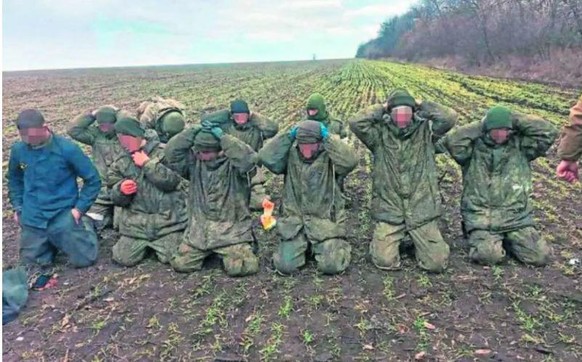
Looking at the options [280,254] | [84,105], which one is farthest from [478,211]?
[84,105]

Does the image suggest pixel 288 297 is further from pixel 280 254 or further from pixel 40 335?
pixel 40 335

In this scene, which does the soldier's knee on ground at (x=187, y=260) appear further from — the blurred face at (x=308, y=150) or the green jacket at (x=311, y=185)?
the blurred face at (x=308, y=150)

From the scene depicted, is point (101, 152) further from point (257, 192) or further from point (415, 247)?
point (415, 247)

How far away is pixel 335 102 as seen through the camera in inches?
814

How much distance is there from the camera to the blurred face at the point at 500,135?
5418 mm

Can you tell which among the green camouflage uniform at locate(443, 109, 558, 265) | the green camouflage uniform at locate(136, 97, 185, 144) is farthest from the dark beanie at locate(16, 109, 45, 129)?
the green camouflage uniform at locate(443, 109, 558, 265)

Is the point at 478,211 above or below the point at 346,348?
above

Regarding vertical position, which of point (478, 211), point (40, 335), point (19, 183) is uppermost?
point (19, 183)

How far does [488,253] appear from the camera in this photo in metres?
5.38

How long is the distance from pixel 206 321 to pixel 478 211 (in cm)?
277

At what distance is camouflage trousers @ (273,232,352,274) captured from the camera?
532 cm

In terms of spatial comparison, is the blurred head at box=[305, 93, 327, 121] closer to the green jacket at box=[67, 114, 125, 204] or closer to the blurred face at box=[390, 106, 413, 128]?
the blurred face at box=[390, 106, 413, 128]

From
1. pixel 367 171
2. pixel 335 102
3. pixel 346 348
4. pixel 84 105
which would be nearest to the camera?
pixel 346 348

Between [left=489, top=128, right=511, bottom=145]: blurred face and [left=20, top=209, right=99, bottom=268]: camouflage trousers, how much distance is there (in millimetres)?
3852
